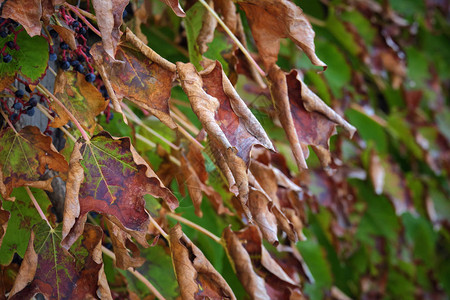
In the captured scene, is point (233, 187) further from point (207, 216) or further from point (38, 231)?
point (207, 216)

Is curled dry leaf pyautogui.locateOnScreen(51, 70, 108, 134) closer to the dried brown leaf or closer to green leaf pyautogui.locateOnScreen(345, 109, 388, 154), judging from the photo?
the dried brown leaf

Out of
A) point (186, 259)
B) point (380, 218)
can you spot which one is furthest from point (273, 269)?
point (380, 218)

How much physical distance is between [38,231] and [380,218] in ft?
4.14

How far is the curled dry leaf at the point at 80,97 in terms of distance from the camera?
48 centimetres

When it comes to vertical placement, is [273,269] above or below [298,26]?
below

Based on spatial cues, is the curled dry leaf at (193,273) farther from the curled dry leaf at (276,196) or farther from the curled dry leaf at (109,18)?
the curled dry leaf at (109,18)

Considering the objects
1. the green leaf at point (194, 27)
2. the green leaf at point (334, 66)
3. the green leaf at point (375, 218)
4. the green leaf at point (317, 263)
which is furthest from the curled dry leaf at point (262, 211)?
the green leaf at point (375, 218)

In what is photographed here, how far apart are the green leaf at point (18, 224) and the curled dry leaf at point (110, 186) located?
0.11m

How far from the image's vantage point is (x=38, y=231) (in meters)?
0.47

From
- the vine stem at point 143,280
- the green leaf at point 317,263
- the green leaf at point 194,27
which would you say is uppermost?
the green leaf at point 194,27

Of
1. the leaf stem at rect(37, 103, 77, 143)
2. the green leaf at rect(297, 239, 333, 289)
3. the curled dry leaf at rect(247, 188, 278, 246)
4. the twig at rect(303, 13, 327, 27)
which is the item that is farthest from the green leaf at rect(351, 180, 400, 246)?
the leaf stem at rect(37, 103, 77, 143)

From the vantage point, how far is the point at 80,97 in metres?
0.49

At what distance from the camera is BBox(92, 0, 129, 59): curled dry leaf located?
1.25 ft

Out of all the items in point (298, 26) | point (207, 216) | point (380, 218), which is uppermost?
point (298, 26)
